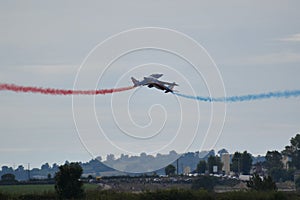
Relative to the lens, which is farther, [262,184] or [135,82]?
[262,184]

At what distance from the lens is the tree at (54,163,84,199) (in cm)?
13225

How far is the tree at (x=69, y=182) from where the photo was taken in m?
132

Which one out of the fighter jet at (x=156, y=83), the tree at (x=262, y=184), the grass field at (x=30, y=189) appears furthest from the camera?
the tree at (x=262, y=184)

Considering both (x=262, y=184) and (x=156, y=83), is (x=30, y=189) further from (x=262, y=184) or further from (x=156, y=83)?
(x=156, y=83)

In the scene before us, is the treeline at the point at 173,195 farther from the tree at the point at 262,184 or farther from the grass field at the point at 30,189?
the tree at the point at 262,184

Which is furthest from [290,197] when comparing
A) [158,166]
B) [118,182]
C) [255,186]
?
[118,182]

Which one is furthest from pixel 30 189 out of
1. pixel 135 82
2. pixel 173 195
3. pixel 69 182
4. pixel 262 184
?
pixel 135 82

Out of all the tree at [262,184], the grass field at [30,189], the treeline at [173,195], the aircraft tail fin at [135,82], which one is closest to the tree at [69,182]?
the treeline at [173,195]

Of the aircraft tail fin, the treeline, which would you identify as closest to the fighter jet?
the aircraft tail fin

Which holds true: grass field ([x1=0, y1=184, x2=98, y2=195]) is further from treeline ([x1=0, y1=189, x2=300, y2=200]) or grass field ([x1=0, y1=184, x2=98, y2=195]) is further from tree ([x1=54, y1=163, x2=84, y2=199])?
treeline ([x1=0, y1=189, x2=300, y2=200])

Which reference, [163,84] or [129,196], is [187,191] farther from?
[163,84]

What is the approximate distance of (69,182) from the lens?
134 m

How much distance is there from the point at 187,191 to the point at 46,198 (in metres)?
19.2

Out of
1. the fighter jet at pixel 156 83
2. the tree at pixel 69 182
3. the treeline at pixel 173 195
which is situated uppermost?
the fighter jet at pixel 156 83
